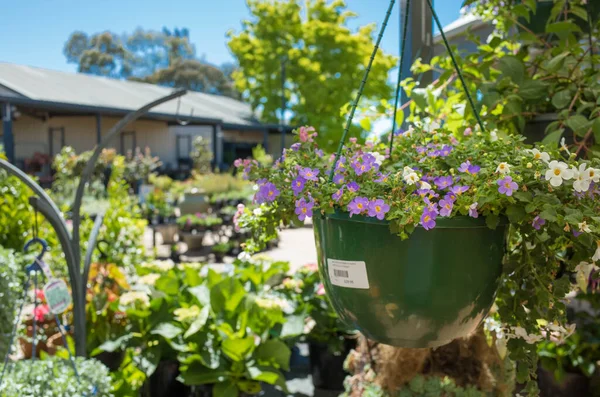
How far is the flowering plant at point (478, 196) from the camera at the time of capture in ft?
3.26

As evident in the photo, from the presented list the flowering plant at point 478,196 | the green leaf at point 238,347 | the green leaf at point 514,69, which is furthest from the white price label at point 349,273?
the green leaf at point 238,347

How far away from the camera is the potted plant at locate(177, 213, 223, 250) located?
9422 millimetres

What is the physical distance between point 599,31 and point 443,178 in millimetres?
1133

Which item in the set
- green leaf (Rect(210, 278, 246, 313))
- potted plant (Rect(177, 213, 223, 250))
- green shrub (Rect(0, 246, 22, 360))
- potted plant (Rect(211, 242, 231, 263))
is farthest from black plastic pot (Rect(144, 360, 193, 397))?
potted plant (Rect(177, 213, 223, 250))

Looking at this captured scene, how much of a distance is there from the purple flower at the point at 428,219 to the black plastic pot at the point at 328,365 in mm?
2200

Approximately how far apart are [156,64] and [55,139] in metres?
73.4

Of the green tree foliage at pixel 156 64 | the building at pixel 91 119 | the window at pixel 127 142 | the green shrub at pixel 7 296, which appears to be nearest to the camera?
the green shrub at pixel 7 296

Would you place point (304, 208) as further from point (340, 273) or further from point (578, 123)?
point (578, 123)

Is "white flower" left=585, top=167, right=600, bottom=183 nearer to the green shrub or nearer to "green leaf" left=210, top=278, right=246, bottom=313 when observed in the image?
"green leaf" left=210, top=278, right=246, bottom=313

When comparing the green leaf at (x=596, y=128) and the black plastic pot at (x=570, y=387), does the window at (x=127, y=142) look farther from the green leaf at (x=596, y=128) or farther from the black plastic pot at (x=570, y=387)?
the green leaf at (x=596, y=128)

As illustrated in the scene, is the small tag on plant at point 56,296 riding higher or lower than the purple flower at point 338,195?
lower

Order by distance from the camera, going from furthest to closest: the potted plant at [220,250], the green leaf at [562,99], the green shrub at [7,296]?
the potted plant at [220,250], the green shrub at [7,296], the green leaf at [562,99]

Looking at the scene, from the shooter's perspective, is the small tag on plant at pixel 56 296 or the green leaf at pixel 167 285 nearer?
the small tag on plant at pixel 56 296

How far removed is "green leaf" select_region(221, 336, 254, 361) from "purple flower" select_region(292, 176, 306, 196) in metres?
1.60
